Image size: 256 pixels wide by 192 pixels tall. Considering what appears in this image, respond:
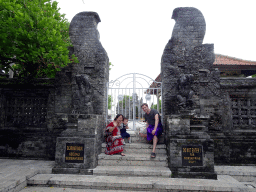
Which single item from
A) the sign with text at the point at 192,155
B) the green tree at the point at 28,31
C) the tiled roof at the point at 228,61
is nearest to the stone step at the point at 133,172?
the sign with text at the point at 192,155

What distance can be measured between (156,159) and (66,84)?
4586mm

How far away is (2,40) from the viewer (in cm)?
531

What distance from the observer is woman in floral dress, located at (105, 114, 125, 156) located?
527 centimetres

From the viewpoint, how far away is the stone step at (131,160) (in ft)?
16.2

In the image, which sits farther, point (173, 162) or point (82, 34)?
point (82, 34)

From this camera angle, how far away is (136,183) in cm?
393

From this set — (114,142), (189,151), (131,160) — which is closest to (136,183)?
(131,160)

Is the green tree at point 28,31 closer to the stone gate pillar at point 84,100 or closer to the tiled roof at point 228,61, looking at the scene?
the stone gate pillar at point 84,100

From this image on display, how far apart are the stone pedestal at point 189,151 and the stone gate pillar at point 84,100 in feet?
7.54

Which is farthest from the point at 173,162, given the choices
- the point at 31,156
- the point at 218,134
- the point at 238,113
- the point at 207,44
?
the point at 31,156

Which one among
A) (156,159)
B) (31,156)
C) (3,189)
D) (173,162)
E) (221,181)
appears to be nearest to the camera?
(3,189)

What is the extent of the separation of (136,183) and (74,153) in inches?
78.0

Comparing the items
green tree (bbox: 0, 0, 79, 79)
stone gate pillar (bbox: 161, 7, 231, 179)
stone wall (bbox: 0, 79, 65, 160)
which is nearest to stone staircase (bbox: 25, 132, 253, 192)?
stone gate pillar (bbox: 161, 7, 231, 179)

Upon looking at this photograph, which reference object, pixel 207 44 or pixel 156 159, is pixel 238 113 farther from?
pixel 156 159
